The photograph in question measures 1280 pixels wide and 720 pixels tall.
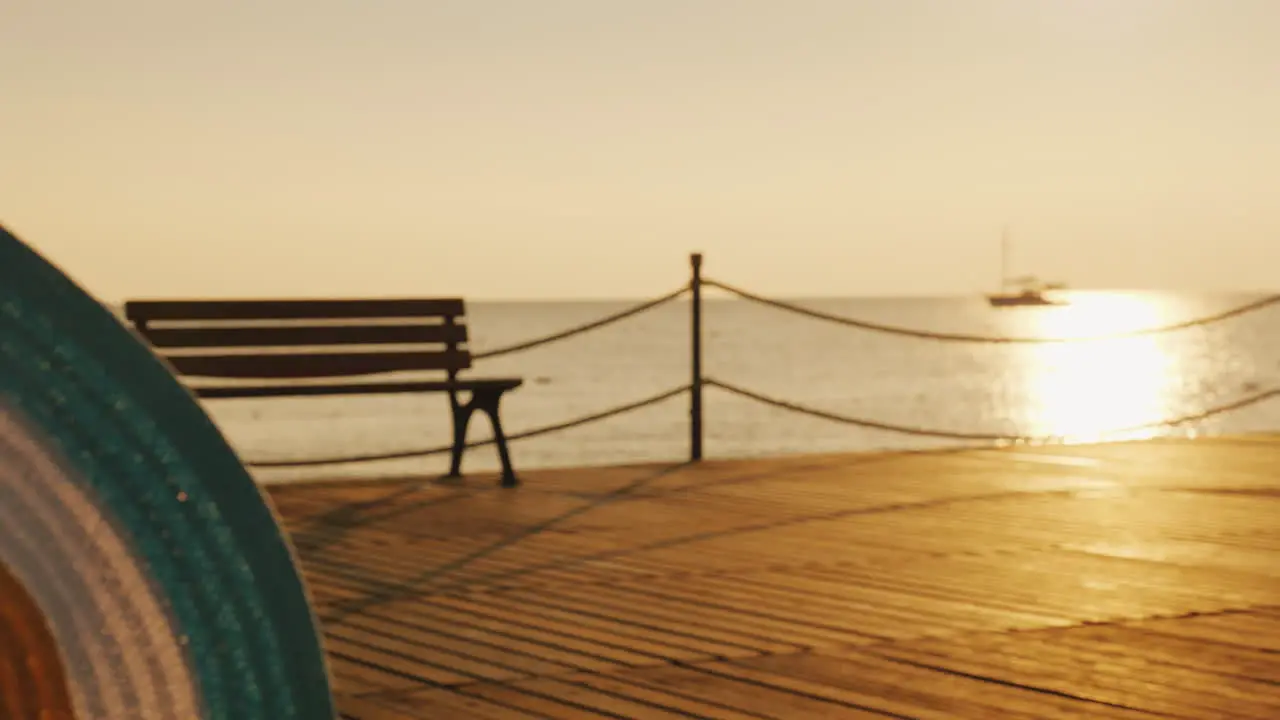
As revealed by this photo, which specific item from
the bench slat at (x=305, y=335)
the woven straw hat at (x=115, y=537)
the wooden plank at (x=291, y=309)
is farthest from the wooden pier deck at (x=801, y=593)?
the woven straw hat at (x=115, y=537)

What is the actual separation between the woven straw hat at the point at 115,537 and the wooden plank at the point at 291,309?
4471mm

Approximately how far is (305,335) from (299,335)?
26 millimetres

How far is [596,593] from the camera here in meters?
3.74

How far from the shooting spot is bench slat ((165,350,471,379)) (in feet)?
18.0

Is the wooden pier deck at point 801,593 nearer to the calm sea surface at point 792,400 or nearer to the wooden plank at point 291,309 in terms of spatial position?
the wooden plank at point 291,309

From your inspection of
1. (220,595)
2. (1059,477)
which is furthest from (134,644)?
(1059,477)

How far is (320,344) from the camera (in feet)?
19.2

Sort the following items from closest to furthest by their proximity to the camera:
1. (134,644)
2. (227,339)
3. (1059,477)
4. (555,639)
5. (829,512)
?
(134,644) < (555,639) < (829,512) < (227,339) < (1059,477)

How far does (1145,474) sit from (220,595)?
18.1ft

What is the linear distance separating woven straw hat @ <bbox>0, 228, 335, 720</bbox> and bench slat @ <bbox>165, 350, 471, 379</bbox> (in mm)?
4248

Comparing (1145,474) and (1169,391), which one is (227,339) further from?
(1169,391)

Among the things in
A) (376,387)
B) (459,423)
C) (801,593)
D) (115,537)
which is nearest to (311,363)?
(376,387)

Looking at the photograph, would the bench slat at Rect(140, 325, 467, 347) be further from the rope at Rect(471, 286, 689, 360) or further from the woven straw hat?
the woven straw hat

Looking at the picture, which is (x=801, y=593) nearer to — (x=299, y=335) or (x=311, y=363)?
(x=311, y=363)
